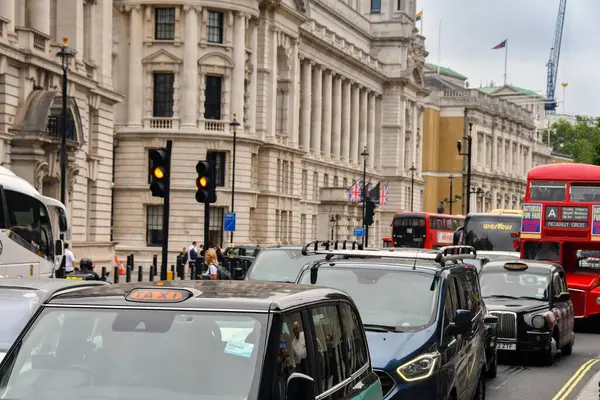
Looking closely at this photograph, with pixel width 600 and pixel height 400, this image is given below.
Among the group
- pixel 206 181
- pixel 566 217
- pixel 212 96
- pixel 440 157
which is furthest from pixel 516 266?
pixel 440 157

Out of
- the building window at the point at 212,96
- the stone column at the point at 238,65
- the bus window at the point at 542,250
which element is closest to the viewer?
the bus window at the point at 542,250

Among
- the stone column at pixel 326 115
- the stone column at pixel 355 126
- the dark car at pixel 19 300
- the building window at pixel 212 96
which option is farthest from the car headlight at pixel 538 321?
the stone column at pixel 355 126

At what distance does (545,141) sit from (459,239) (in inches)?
5900

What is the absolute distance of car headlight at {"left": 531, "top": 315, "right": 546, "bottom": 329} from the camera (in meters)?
19.0

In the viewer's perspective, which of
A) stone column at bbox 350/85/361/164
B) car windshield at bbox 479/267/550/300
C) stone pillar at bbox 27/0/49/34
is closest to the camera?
car windshield at bbox 479/267/550/300

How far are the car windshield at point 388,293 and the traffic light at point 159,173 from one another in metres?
7.56

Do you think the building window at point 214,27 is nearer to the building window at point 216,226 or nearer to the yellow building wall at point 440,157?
the building window at point 216,226

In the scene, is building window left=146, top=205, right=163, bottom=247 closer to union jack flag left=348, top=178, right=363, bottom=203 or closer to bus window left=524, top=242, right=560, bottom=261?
union jack flag left=348, top=178, right=363, bottom=203

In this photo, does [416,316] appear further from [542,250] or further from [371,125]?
[371,125]

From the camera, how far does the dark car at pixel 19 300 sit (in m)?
10.5

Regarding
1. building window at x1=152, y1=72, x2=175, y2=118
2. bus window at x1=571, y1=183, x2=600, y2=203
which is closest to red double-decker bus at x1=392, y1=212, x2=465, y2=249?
building window at x1=152, y1=72, x2=175, y2=118

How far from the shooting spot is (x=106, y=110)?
1877 inches

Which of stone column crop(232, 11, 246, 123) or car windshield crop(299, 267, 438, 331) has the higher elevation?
stone column crop(232, 11, 246, 123)

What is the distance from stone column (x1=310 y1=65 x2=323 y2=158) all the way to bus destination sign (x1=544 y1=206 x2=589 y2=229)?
186ft
